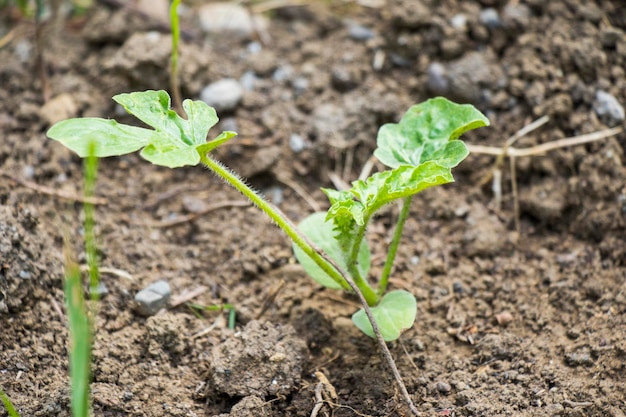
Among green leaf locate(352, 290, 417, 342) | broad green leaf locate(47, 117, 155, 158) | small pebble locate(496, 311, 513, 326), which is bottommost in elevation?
small pebble locate(496, 311, 513, 326)

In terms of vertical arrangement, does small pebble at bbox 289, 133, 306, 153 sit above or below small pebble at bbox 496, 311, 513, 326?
above

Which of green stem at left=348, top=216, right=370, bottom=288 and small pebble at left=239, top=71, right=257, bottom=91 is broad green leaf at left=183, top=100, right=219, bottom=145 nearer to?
green stem at left=348, top=216, right=370, bottom=288

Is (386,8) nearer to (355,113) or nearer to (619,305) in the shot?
(355,113)

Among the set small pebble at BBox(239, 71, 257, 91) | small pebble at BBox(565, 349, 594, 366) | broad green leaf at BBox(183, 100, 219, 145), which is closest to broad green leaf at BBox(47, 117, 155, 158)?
broad green leaf at BBox(183, 100, 219, 145)

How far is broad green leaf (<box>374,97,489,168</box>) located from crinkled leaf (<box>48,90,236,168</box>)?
1.93ft

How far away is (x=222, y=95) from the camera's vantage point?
305 cm

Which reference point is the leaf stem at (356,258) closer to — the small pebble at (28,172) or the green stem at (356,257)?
the green stem at (356,257)

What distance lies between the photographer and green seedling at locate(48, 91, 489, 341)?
1899 mm

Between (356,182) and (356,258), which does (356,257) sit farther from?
(356,182)

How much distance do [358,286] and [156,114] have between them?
2.70 ft

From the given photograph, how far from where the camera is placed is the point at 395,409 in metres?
2.08

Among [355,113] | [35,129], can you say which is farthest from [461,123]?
[35,129]

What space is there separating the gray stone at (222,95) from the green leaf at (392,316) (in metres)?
1.24

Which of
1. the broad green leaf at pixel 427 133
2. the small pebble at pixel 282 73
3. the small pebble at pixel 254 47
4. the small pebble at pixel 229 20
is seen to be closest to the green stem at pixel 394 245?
the broad green leaf at pixel 427 133
